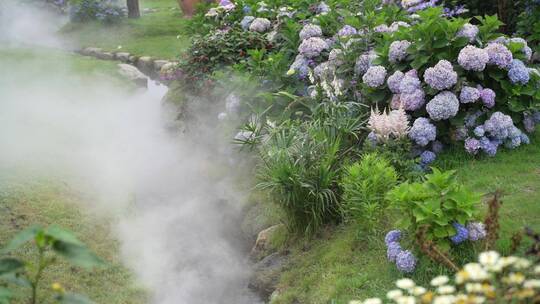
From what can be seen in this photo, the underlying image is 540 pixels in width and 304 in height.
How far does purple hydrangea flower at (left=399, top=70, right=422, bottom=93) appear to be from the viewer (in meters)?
5.07

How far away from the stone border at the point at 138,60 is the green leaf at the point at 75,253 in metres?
7.60

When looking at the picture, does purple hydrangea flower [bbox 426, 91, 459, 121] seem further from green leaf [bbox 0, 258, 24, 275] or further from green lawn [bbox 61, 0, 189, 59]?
green lawn [bbox 61, 0, 189, 59]

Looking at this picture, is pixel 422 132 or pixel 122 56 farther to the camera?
pixel 122 56

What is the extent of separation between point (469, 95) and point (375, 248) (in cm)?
165

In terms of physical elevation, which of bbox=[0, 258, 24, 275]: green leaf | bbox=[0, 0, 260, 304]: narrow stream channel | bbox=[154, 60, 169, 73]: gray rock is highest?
bbox=[0, 258, 24, 275]: green leaf

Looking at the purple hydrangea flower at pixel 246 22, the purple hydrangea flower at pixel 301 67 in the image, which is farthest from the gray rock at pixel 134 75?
the purple hydrangea flower at pixel 301 67

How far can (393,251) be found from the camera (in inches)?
148

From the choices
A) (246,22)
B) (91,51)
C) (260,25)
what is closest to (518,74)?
(260,25)

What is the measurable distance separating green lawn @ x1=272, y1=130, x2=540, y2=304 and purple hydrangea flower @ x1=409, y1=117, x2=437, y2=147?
0.26 meters

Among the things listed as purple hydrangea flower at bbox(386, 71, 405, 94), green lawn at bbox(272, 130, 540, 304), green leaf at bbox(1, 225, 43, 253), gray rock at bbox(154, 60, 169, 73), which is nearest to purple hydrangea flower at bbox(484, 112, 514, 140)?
green lawn at bbox(272, 130, 540, 304)

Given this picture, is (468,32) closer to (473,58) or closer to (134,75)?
(473,58)

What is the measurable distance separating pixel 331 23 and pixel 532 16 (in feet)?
7.39

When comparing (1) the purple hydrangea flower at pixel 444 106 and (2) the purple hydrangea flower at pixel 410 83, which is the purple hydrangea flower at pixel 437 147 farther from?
(2) the purple hydrangea flower at pixel 410 83

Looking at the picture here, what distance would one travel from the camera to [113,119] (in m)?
8.42
